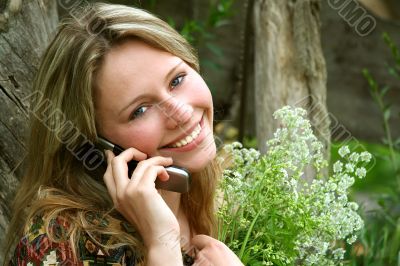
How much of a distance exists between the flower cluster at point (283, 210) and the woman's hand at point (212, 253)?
3.1 inches

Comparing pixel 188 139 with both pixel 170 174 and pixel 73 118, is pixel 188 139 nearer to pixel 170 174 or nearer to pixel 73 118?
pixel 170 174

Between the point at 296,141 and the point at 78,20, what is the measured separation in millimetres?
886

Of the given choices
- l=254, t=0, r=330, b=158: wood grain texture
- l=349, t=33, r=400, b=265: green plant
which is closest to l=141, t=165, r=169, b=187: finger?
l=349, t=33, r=400, b=265: green plant

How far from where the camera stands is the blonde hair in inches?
100

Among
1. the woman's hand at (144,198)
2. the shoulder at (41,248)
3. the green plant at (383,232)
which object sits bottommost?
the green plant at (383,232)

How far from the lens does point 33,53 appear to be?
314 centimetres

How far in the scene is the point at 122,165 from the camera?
98.7 inches

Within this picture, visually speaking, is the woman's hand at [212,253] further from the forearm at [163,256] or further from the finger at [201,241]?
the forearm at [163,256]

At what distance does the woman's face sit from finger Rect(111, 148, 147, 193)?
0.03 metres

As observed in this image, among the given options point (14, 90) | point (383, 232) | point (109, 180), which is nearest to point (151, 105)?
point (109, 180)

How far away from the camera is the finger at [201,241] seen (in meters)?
2.72

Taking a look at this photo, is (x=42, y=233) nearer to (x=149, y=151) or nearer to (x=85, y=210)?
(x=85, y=210)

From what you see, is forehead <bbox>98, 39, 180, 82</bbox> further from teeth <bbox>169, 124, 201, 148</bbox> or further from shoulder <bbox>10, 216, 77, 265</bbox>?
shoulder <bbox>10, 216, 77, 265</bbox>

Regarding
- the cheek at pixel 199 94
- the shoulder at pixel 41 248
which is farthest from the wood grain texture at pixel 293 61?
the shoulder at pixel 41 248
